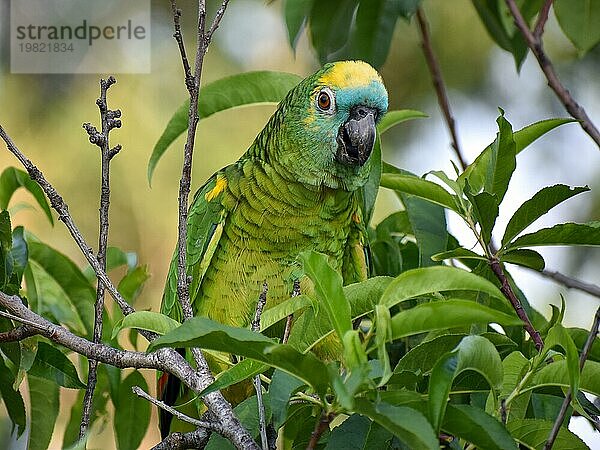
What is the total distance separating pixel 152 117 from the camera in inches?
107

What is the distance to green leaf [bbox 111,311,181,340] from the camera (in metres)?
0.57

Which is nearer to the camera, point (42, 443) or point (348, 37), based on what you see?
point (42, 443)

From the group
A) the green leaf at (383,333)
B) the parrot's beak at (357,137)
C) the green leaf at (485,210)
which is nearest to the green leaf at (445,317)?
the green leaf at (383,333)

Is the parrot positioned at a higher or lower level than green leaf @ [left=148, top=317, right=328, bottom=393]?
higher

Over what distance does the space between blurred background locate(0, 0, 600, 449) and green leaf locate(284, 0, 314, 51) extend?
152 centimetres

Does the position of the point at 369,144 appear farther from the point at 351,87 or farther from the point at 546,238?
the point at 546,238

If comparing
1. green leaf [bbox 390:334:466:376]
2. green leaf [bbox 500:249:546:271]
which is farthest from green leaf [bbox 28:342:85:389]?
green leaf [bbox 500:249:546:271]

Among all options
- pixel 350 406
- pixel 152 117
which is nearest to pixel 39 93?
pixel 152 117

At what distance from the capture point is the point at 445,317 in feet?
1.64

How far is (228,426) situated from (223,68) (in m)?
2.28

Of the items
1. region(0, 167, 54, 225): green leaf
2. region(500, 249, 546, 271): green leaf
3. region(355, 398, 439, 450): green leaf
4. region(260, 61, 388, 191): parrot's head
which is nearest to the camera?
region(355, 398, 439, 450): green leaf

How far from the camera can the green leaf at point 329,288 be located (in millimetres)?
542

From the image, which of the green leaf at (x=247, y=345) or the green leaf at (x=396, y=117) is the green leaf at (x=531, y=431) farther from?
the green leaf at (x=396, y=117)

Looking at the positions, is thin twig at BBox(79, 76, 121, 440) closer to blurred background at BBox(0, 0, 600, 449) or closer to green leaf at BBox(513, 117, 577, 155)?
green leaf at BBox(513, 117, 577, 155)
